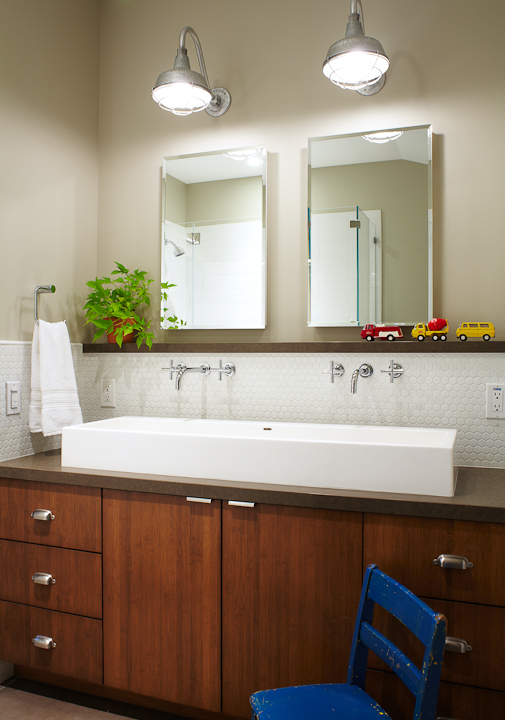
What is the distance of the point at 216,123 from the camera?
2186 millimetres

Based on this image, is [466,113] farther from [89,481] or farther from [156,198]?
[89,481]

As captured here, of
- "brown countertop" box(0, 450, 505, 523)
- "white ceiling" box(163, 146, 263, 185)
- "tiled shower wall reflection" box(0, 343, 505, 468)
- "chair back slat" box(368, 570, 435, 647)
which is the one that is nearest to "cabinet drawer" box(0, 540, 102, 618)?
"brown countertop" box(0, 450, 505, 523)

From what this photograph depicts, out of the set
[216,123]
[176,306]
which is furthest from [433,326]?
[216,123]

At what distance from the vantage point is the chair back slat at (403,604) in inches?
39.7

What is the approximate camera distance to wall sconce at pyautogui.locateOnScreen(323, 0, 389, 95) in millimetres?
1649

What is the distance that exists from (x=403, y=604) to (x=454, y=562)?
0.24 metres

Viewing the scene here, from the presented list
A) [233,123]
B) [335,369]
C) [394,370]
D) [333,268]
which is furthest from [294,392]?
[233,123]

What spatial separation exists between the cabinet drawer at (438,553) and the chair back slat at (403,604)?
0.13 meters

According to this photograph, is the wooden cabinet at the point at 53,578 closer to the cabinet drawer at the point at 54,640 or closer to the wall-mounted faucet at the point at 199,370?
the cabinet drawer at the point at 54,640

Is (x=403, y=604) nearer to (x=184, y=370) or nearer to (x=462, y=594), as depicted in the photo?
(x=462, y=594)

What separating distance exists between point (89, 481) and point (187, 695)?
0.72 m

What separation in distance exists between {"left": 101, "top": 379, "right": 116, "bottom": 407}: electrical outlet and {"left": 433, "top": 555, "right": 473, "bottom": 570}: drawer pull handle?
1.50 m

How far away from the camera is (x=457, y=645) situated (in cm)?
125

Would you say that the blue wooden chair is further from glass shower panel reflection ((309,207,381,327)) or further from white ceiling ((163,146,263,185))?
white ceiling ((163,146,263,185))
